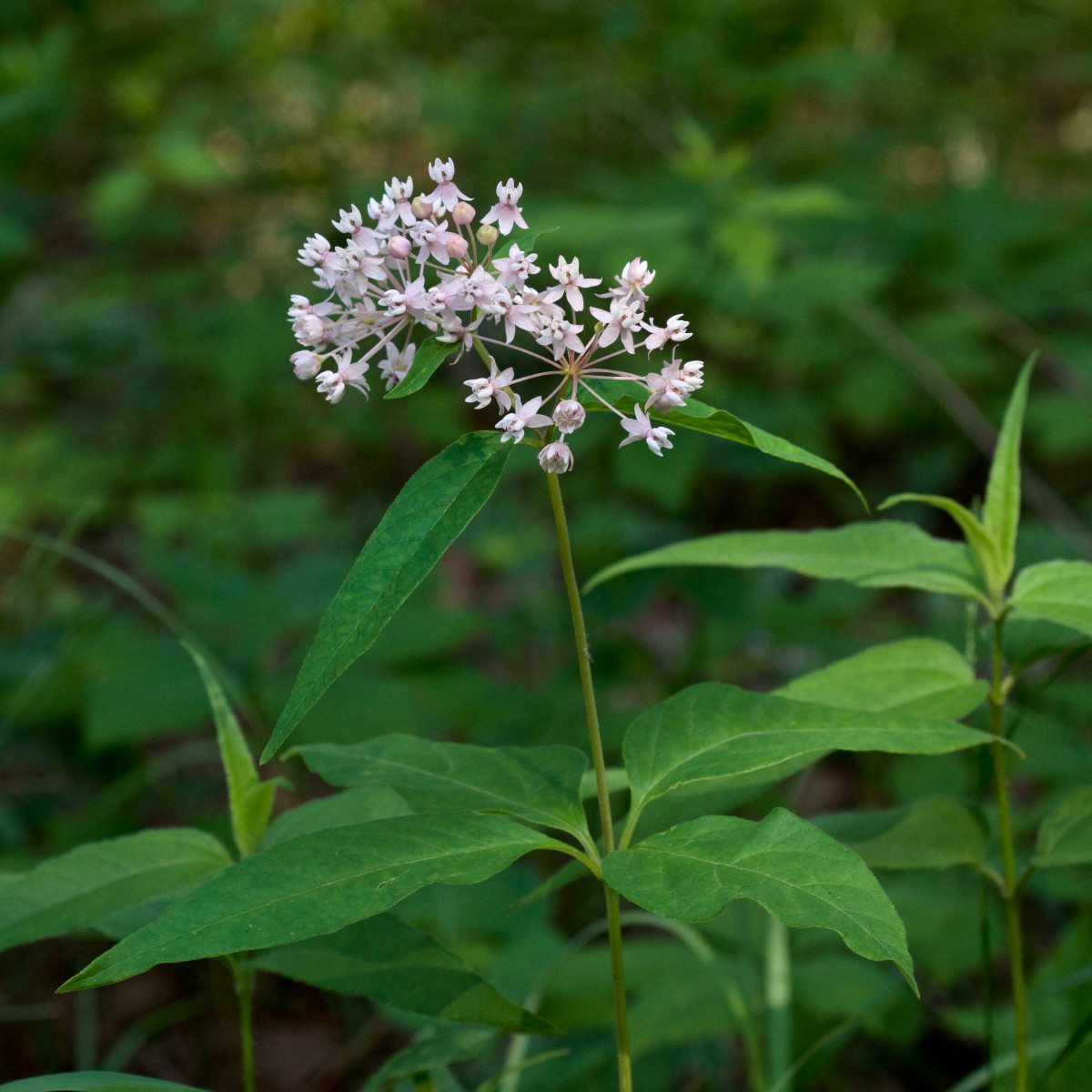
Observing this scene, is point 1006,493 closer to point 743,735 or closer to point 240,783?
point 743,735

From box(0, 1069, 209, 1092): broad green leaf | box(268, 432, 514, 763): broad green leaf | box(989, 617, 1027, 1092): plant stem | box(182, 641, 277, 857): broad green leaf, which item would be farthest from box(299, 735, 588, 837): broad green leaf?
box(989, 617, 1027, 1092): plant stem

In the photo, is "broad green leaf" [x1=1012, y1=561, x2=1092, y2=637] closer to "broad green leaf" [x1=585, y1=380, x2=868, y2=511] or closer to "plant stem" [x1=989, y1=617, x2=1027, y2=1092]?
"plant stem" [x1=989, y1=617, x2=1027, y2=1092]

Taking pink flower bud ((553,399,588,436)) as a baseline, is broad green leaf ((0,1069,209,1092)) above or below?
below

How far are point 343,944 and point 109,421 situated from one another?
16.6 feet

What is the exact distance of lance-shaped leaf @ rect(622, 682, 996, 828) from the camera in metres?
1.24

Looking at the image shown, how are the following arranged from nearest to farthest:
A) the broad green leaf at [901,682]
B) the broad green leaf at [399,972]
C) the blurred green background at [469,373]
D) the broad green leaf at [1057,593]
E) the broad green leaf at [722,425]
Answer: the broad green leaf at [722,425], the broad green leaf at [399,972], the broad green leaf at [1057,593], the broad green leaf at [901,682], the blurred green background at [469,373]

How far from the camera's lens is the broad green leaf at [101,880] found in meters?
1.36

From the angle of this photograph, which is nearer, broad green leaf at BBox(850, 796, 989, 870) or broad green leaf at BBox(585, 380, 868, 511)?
broad green leaf at BBox(585, 380, 868, 511)

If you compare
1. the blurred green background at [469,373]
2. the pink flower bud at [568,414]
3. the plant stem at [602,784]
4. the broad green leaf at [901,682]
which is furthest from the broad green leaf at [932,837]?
the blurred green background at [469,373]

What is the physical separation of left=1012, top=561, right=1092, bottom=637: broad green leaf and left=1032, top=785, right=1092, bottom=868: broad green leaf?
30 cm

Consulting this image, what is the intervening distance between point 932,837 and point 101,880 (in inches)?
48.0

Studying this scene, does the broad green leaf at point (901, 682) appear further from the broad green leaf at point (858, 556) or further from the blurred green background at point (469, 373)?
the blurred green background at point (469, 373)

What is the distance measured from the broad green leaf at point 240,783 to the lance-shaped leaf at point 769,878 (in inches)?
23.4

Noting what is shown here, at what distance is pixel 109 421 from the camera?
5809 mm
